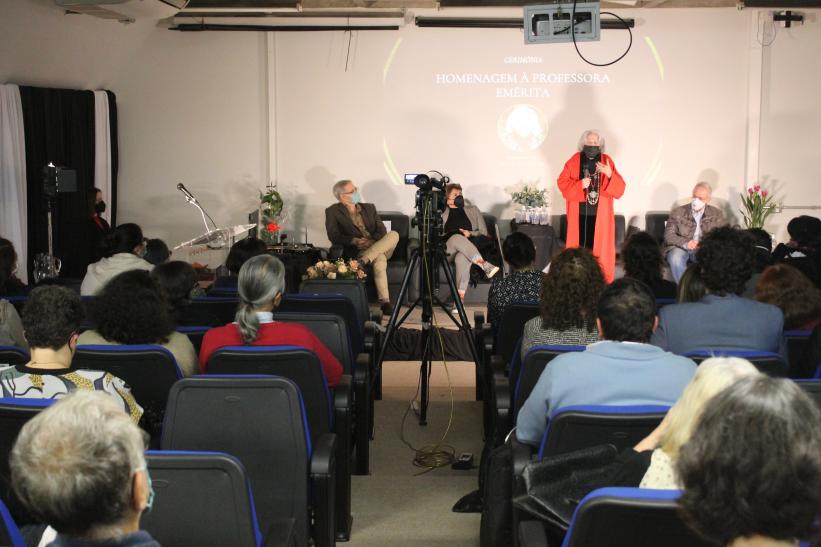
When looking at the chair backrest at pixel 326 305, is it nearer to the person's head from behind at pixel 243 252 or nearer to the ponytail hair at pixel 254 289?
the person's head from behind at pixel 243 252

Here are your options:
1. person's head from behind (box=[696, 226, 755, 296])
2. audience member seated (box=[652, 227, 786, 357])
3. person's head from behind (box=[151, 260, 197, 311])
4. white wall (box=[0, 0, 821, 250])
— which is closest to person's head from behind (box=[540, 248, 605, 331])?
audience member seated (box=[652, 227, 786, 357])

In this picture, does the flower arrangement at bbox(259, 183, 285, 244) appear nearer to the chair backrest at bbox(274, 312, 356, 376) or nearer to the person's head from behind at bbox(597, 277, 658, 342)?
the chair backrest at bbox(274, 312, 356, 376)

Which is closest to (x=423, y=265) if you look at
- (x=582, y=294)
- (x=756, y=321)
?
(x=582, y=294)

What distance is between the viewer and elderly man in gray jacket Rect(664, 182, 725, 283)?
8.42 metres

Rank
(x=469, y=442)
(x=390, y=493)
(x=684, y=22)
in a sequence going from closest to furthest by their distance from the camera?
(x=390, y=493) → (x=469, y=442) → (x=684, y=22)

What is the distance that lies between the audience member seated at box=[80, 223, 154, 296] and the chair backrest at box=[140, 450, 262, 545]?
10.1ft

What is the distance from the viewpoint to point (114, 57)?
939 centimetres

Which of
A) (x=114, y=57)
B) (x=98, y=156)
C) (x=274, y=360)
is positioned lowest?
(x=274, y=360)

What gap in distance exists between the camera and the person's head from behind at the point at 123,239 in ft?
16.8

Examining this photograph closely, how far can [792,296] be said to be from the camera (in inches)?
148

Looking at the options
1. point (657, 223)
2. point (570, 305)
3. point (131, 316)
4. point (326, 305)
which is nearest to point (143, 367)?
point (131, 316)

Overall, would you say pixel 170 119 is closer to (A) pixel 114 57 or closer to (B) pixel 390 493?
(A) pixel 114 57

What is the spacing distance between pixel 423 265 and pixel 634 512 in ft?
11.1

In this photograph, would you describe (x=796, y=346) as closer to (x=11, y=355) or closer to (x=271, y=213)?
(x=11, y=355)
